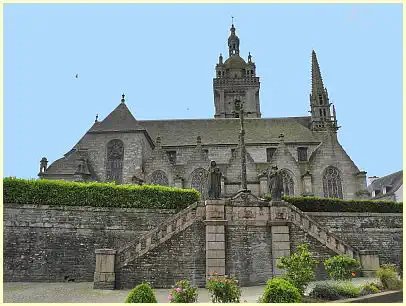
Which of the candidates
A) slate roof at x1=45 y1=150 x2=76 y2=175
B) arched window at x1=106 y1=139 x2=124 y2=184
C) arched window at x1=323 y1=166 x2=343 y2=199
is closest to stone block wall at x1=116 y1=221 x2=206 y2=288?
arched window at x1=106 y1=139 x2=124 y2=184

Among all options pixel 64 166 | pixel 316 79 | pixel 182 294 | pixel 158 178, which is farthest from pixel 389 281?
pixel 316 79

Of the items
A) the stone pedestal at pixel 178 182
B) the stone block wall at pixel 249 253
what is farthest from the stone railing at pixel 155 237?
the stone pedestal at pixel 178 182

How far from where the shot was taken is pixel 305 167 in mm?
32094

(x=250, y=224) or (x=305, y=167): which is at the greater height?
(x=305, y=167)

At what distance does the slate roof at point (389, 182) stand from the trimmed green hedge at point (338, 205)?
756 inches

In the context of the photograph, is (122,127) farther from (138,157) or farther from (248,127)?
(248,127)

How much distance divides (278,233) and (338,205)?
6.86m

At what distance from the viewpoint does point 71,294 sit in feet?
39.1

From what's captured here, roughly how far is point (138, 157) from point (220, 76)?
27.4m

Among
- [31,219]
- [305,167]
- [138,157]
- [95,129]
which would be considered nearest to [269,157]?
[305,167]

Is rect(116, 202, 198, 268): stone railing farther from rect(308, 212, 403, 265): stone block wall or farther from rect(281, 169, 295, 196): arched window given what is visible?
rect(281, 169, 295, 196): arched window

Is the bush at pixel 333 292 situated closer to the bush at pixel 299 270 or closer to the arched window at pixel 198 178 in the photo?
the bush at pixel 299 270

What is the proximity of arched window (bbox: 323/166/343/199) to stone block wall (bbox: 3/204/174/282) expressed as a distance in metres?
18.6

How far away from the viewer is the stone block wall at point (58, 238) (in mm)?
15711
